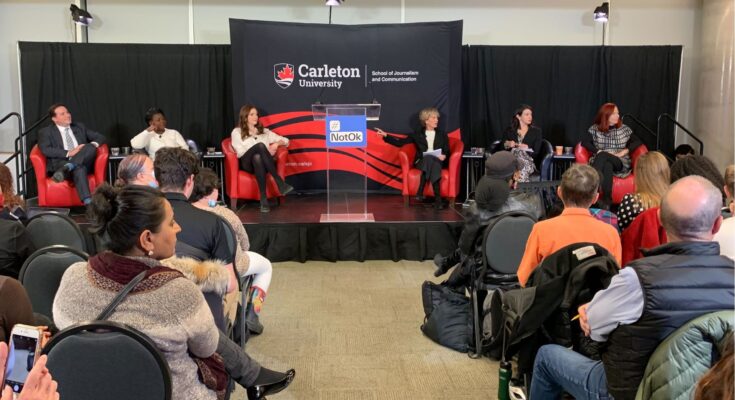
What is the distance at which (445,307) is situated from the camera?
13.3 ft

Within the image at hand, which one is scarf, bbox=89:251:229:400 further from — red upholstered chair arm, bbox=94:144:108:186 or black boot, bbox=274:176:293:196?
red upholstered chair arm, bbox=94:144:108:186

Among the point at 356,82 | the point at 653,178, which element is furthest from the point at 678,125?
the point at 653,178

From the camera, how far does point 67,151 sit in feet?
22.6

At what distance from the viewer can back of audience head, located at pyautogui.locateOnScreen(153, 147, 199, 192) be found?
2982 millimetres

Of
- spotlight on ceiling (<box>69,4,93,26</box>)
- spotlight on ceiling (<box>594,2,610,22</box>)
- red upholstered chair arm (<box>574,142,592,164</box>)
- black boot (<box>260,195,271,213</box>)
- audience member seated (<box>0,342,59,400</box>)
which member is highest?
spotlight on ceiling (<box>594,2,610,22</box>)

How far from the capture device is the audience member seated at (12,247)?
9.59 ft

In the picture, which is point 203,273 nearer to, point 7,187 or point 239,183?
point 7,187

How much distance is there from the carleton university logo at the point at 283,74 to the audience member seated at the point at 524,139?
2645mm

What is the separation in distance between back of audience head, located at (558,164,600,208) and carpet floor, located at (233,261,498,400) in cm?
107

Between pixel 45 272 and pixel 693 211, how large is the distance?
2405 mm

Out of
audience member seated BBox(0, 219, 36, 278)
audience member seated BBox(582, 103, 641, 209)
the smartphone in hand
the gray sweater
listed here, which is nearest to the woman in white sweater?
audience member seated BBox(582, 103, 641, 209)

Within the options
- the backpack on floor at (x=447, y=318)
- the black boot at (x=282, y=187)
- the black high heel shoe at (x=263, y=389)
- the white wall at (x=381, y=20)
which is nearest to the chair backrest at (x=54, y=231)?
the black high heel shoe at (x=263, y=389)

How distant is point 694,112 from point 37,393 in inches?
371

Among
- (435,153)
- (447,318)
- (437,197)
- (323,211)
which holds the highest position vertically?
(435,153)
